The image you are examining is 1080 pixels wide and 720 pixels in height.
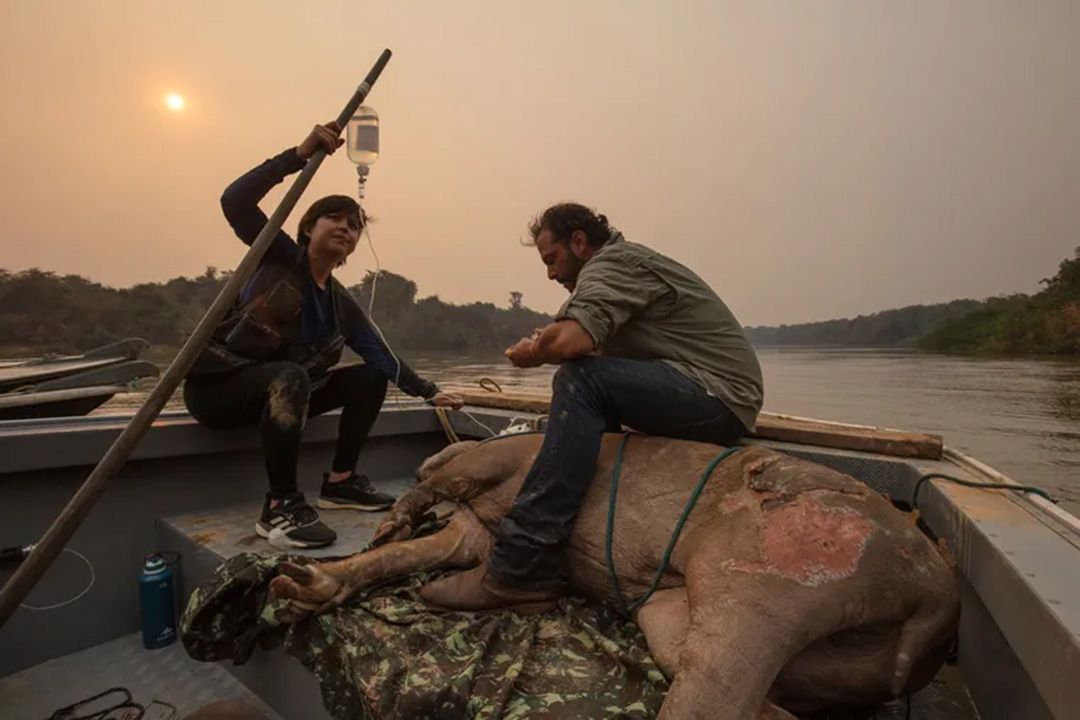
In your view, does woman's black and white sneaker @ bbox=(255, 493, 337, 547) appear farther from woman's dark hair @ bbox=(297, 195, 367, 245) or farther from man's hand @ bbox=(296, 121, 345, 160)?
man's hand @ bbox=(296, 121, 345, 160)

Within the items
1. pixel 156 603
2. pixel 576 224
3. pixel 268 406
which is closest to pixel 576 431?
pixel 576 224

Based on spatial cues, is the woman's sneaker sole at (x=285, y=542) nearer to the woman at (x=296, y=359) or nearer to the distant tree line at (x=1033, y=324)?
the woman at (x=296, y=359)

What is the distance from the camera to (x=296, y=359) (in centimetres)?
292

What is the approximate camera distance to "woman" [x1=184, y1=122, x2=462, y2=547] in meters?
2.60

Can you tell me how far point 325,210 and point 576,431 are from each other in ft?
5.78

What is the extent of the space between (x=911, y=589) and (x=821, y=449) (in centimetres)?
129

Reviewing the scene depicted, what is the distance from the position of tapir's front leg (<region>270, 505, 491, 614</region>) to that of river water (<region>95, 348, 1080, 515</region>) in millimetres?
636

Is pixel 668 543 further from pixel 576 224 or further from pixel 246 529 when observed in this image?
pixel 246 529

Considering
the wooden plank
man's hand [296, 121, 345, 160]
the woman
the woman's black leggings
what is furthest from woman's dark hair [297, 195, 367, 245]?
the wooden plank

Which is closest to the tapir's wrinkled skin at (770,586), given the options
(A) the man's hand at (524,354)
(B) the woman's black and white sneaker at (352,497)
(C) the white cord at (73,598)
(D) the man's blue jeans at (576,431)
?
(D) the man's blue jeans at (576,431)

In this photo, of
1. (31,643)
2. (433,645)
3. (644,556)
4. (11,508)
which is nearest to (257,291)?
(11,508)

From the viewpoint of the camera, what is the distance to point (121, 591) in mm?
2617

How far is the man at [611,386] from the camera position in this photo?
1.90m

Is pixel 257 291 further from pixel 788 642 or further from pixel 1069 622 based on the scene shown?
pixel 1069 622
